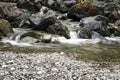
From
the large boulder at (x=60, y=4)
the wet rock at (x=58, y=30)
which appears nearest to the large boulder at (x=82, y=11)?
the large boulder at (x=60, y=4)

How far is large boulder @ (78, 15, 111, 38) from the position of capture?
2741 cm

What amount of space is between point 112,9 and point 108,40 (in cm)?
1180

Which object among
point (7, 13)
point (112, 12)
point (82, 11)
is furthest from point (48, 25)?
point (112, 12)

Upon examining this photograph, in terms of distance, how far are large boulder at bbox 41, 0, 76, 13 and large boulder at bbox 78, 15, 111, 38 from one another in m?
9.50

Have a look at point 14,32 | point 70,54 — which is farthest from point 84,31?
point 70,54

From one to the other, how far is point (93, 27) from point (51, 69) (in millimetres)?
15056

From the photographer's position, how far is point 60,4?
135 feet

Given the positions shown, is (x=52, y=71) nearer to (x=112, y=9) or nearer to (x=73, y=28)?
(x=73, y=28)

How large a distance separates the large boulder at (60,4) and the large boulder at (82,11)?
10.6ft

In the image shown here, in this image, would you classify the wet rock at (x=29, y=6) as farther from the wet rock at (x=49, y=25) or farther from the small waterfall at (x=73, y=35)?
the small waterfall at (x=73, y=35)

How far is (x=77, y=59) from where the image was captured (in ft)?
59.7

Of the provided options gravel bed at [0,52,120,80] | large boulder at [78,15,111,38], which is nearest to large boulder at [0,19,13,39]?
large boulder at [78,15,111,38]

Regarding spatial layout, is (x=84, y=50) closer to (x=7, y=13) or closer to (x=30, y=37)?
(x=30, y=37)

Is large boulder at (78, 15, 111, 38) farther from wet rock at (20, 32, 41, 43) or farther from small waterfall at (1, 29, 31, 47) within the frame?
small waterfall at (1, 29, 31, 47)
